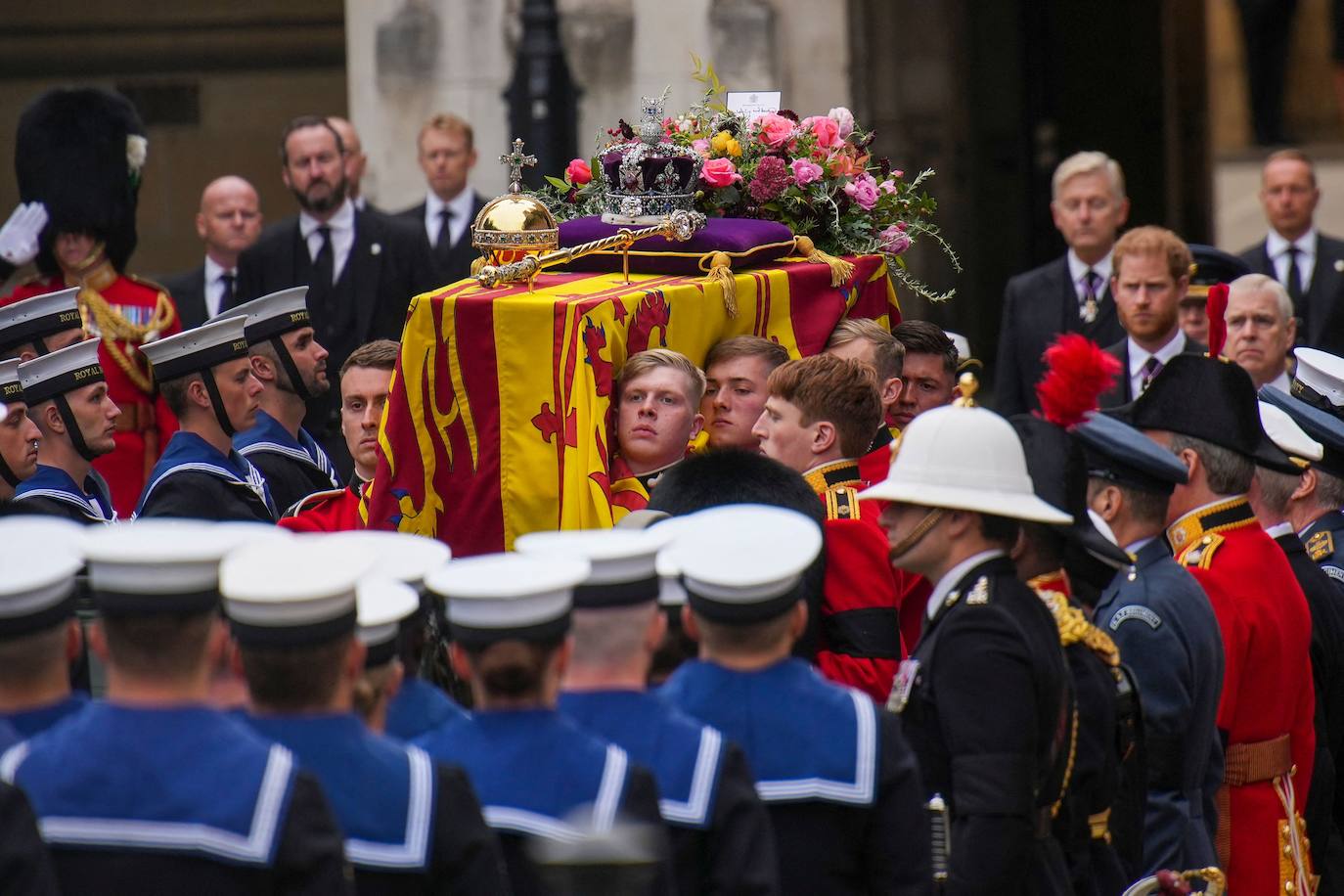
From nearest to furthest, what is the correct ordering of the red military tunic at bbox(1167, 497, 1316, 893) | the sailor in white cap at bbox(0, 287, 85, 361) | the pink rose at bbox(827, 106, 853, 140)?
1. the red military tunic at bbox(1167, 497, 1316, 893)
2. the pink rose at bbox(827, 106, 853, 140)
3. the sailor in white cap at bbox(0, 287, 85, 361)

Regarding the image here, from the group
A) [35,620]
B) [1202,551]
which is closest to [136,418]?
[1202,551]

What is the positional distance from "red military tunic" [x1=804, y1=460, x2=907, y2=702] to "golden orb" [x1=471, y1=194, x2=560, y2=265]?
53.0 inches

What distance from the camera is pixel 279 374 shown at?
6895mm

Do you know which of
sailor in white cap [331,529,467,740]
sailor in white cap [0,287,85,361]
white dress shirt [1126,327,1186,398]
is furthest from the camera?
white dress shirt [1126,327,1186,398]

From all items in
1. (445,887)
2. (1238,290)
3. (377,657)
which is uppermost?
(1238,290)

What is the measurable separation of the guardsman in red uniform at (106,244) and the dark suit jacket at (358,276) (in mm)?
695

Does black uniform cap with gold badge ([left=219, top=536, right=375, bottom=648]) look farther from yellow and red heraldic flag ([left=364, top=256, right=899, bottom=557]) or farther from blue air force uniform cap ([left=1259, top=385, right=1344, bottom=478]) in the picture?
blue air force uniform cap ([left=1259, top=385, right=1344, bottom=478])

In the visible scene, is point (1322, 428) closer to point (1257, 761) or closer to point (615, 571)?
point (1257, 761)

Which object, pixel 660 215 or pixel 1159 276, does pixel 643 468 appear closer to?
pixel 660 215

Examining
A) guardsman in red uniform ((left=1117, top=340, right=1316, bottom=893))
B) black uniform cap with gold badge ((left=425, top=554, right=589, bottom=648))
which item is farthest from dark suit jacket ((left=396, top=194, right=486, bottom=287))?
black uniform cap with gold badge ((left=425, top=554, right=589, bottom=648))

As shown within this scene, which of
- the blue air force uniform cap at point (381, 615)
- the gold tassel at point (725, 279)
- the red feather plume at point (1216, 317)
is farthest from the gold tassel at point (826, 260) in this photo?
the blue air force uniform cap at point (381, 615)

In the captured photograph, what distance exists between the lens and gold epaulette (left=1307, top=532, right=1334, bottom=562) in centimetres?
620

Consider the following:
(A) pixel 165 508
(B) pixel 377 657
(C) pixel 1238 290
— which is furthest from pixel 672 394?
(C) pixel 1238 290

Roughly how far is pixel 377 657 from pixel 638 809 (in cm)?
53
